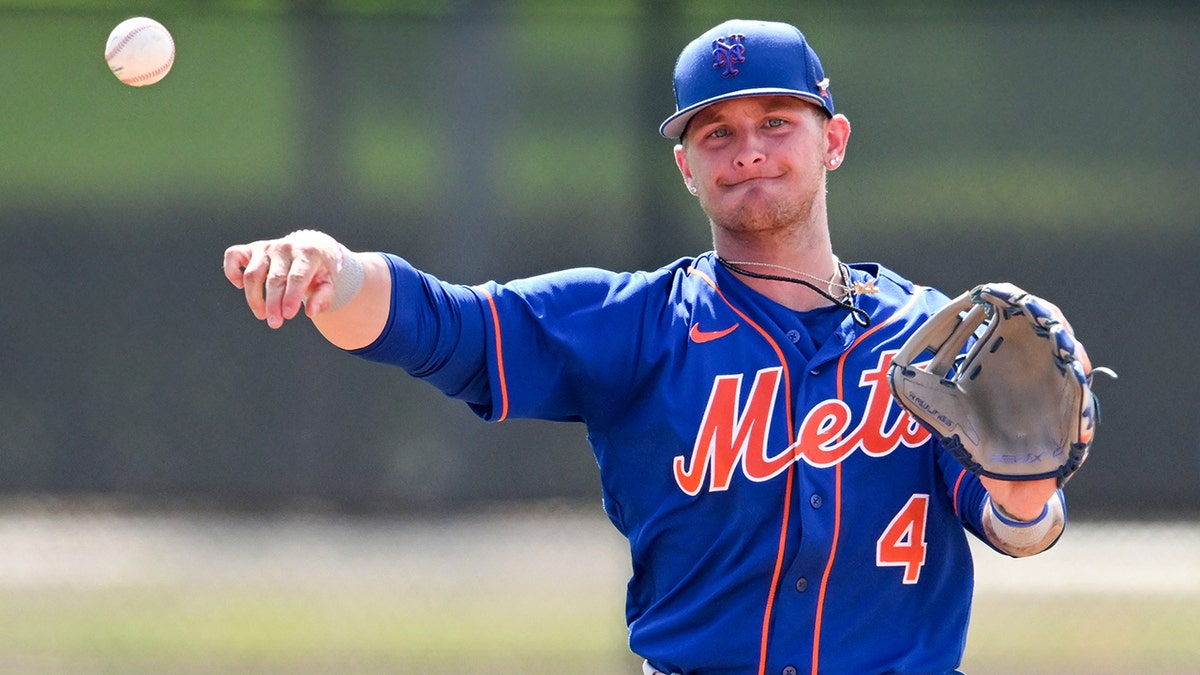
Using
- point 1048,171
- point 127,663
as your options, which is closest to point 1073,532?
point 1048,171

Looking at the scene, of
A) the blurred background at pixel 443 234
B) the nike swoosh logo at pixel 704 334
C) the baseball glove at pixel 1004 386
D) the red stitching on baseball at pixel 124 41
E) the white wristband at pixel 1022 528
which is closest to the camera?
the baseball glove at pixel 1004 386

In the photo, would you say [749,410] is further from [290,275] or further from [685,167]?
[290,275]

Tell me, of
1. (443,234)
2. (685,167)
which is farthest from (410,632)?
(685,167)

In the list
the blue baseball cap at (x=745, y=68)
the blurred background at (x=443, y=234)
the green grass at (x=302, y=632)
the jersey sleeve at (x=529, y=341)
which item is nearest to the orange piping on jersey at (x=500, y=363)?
the jersey sleeve at (x=529, y=341)

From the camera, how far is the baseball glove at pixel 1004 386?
6.74ft

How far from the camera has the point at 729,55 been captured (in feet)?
7.82

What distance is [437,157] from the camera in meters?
5.46

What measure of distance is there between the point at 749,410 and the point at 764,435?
44 mm

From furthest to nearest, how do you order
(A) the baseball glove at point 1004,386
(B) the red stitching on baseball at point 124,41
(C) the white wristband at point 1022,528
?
(B) the red stitching on baseball at point 124,41 → (C) the white wristband at point 1022,528 → (A) the baseball glove at point 1004,386

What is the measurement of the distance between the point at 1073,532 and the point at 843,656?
11.2 feet

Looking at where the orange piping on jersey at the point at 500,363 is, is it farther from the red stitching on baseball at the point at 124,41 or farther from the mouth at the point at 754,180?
the red stitching on baseball at the point at 124,41

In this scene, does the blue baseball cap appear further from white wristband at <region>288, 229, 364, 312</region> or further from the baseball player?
white wristband at <region>288, 229, 364, 312</region>

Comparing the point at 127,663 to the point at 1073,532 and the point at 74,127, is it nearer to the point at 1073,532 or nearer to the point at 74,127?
the point at 74,127

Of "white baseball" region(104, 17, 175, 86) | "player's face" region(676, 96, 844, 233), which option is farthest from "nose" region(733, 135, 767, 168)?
"white baseball" region(104, 17, 175, 86)
